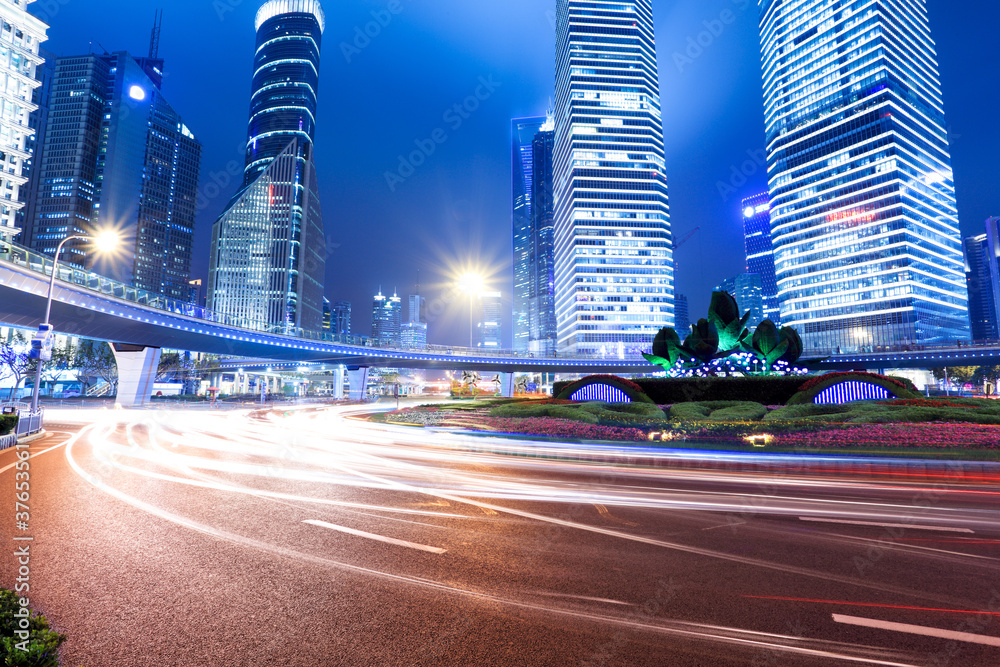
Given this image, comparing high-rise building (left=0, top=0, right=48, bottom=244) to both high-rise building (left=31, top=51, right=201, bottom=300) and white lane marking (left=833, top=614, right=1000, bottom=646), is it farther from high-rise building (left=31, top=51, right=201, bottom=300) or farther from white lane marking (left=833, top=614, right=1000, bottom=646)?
white lane marking (left=833, top=614, right=1000, bottom=646)

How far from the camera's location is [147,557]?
6.62 meters

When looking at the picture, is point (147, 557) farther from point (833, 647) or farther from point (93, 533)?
point (833, 647)

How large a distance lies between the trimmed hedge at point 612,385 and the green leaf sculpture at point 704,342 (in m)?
7.52

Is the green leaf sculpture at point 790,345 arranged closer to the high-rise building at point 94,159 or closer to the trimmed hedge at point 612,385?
the trimmed hedge at point 612,385

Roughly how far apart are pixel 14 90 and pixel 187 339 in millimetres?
56309

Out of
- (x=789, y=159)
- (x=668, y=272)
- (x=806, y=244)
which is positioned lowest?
(x=668, y=272)

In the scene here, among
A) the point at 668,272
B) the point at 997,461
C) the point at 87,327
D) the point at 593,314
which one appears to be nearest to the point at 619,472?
the point at 997,461

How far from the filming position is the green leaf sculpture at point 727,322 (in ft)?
Answer: 131

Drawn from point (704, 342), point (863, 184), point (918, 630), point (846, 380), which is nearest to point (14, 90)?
point (704, 342)

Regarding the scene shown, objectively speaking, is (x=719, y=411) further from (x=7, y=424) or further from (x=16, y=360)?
(x=16, y=360)

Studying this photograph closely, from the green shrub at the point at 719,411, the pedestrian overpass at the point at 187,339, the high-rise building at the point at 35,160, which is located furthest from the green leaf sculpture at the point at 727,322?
the high-rise building at the point at 35,160

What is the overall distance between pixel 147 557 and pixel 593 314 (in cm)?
14833

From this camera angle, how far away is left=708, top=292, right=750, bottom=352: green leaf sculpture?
131ft

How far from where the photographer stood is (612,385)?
38.6 m
